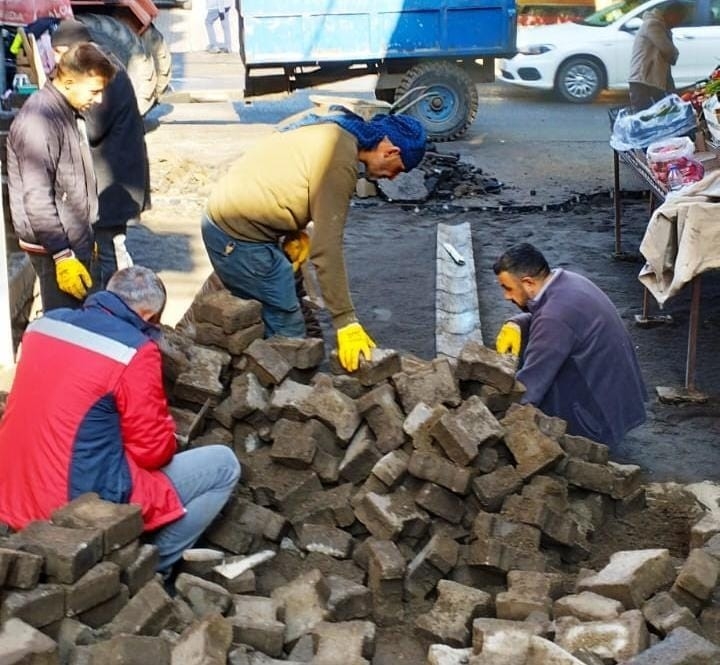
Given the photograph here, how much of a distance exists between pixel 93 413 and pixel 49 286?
204 centimetres

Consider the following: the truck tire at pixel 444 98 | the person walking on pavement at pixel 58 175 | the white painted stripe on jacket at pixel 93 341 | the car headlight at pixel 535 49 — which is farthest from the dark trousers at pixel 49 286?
the car headlight at pixel 535 49

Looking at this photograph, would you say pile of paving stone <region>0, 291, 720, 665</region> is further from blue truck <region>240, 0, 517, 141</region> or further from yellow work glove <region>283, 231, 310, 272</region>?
blue truck <region>240, 0, 517, 141</region>

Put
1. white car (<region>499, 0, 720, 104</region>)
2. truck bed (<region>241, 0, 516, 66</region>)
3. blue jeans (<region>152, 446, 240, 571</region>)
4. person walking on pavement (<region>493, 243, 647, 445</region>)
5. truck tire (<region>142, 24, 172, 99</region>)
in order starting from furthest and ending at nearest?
white car (<region>499, 0, 720, 104</region>) < truck tire (<region>142, 24, 172, 99</region>) < truck bed (<region>241, 0, 516, 66</region>) < person walking on pavement (<region>493, 243, 647, 445</region>) < blue jeans (<region>152, 446, 240, 571</region>)

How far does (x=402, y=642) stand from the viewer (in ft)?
14.0

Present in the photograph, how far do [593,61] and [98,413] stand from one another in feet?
51.2

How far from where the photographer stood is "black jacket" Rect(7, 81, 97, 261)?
542cm

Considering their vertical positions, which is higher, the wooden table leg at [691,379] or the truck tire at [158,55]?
the truck tire at [158,55]

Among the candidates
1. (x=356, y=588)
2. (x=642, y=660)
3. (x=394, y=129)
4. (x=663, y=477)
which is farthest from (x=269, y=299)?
(x=642, y=660)

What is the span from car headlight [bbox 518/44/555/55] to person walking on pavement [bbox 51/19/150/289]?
41.2ft

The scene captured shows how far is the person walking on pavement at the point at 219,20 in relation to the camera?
962 inches

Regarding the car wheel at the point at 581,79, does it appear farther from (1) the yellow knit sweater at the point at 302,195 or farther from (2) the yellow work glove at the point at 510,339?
(1) the yellow knit sweater at the point at 302,195

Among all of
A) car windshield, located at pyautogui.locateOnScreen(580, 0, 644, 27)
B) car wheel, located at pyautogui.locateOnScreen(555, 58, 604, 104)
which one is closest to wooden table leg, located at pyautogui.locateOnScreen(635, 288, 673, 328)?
car wheel, located at pyautogui.locateOnScreen(555, 58, 604, 104)

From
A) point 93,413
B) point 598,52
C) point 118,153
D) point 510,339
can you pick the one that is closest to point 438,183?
point 118,153

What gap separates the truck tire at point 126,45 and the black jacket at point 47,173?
26.5ft
